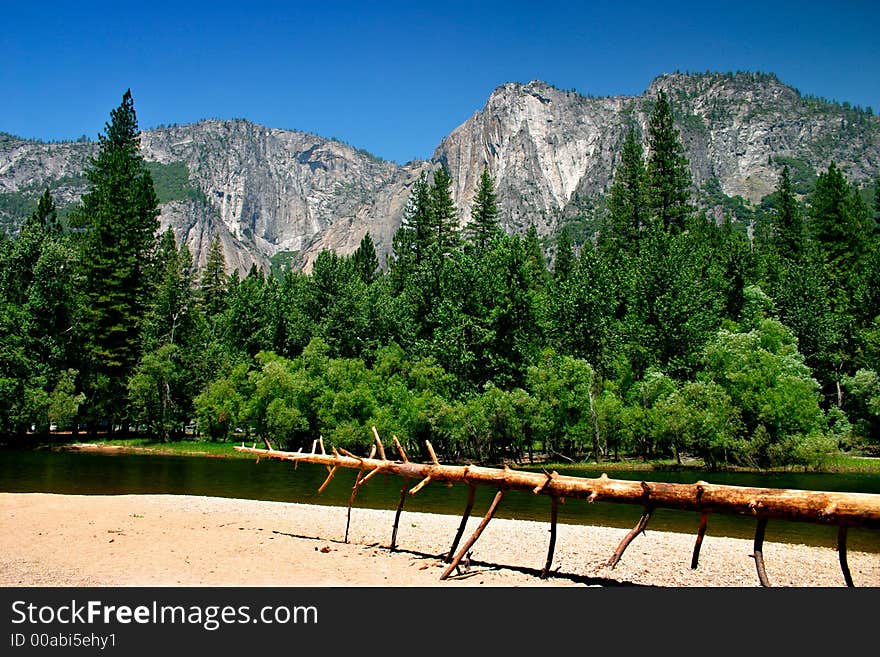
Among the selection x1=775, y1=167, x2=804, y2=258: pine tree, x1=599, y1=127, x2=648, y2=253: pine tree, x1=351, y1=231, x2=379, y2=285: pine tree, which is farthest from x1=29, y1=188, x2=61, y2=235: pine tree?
x1=775, y1=167, x2=804, y2=258: pine tree

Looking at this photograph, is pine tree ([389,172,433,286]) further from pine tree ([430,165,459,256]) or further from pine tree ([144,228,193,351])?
pine tree ([144,228,193,351])

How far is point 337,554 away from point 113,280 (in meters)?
56.2

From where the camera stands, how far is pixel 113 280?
197ft

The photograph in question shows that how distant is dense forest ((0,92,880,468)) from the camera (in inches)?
1715

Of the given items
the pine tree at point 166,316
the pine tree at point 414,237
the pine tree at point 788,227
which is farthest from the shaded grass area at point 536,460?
the pine tree at point 788,227

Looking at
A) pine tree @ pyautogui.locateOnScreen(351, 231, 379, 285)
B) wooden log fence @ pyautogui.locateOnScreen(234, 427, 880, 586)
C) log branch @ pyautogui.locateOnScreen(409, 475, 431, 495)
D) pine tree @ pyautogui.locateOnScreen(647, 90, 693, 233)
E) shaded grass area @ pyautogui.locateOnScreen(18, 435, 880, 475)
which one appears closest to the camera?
wooden log fence @ pyautogui.locateOnScreen(234, 427, 880, 586)

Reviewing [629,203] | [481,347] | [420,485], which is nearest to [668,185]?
[629,203]

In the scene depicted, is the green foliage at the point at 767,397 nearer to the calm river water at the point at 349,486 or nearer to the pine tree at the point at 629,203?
the calm river water at the point at 349,486

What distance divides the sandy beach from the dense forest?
2590 centimetres

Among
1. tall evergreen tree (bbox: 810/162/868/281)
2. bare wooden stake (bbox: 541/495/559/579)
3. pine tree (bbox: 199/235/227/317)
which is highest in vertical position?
tall evergreen tree (bbox: 810/162/868/281)

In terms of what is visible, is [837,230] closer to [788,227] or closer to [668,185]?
[788,227]

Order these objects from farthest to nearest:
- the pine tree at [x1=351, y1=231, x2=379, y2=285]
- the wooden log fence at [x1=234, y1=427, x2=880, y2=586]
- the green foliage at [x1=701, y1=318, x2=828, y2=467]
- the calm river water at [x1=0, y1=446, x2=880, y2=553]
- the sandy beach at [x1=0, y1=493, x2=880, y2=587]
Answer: the pine tree at [x1=351, y1=231, x2=379, y2=285] < the green foliage at [x1=701, y1=318, x2=828, y2=467] < the calm river water at [x1=0, y1=446, x2=880, y2=553] < the sandy beach at [x1=0, y1=493, x2=880, y2=587] < the wooden log fence at [x1=234, y1=427, x2=880, y2=586]
